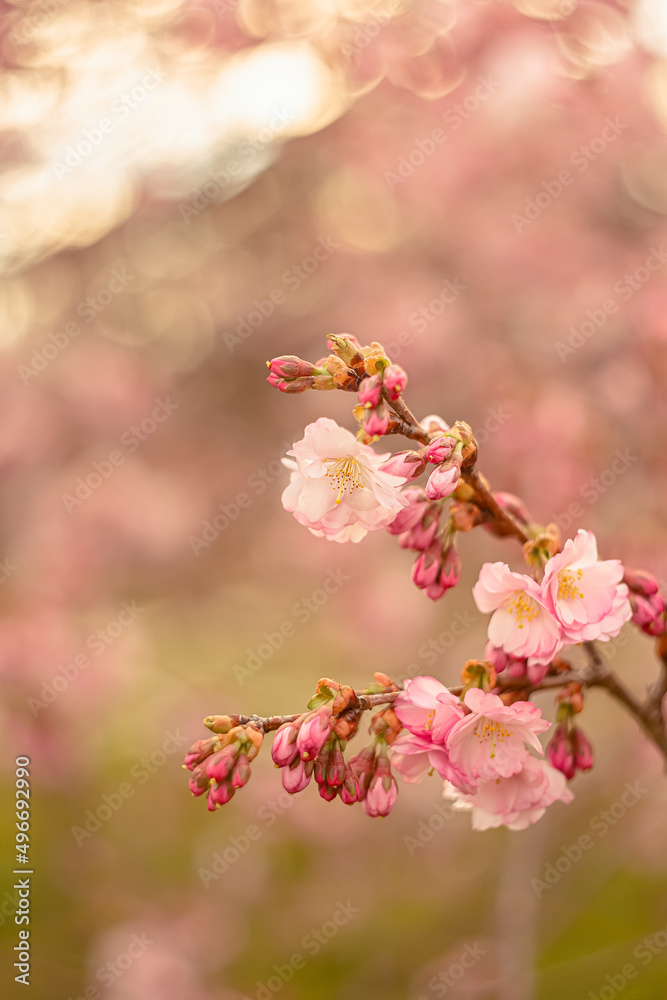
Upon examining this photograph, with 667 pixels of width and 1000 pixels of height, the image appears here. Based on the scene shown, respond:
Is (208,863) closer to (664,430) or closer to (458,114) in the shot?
(664,430)

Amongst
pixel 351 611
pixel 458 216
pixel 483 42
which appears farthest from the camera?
pixel 351 611

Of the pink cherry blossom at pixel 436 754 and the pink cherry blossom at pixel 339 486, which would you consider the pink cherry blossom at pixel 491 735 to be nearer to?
the pink cherry blossom at pixel 436 754

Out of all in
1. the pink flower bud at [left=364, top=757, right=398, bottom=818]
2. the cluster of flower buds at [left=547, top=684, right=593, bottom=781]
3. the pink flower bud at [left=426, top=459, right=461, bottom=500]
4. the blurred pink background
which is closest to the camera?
the pink flower bud at [left=426, top=459, right=461, bottom=500]

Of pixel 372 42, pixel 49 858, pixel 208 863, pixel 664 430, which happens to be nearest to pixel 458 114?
pixel 372 42

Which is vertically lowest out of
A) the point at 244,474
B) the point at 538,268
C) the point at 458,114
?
the point at 244,474

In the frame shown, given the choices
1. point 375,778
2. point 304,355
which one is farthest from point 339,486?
point 304,355

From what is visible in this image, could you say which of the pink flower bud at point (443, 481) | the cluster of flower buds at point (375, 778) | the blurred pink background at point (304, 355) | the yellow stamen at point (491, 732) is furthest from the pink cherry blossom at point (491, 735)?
the blurred pink background at point (304, 355)

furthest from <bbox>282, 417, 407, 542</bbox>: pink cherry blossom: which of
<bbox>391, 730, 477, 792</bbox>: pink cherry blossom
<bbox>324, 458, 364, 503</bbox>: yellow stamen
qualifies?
<bbox>391, 730, 477, 792</bbox>: pink cherry blossom

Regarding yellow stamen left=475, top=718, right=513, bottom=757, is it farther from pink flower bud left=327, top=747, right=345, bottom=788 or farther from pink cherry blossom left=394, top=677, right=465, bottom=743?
pink flower bud left=327, top=747, right=345, bottom=788
